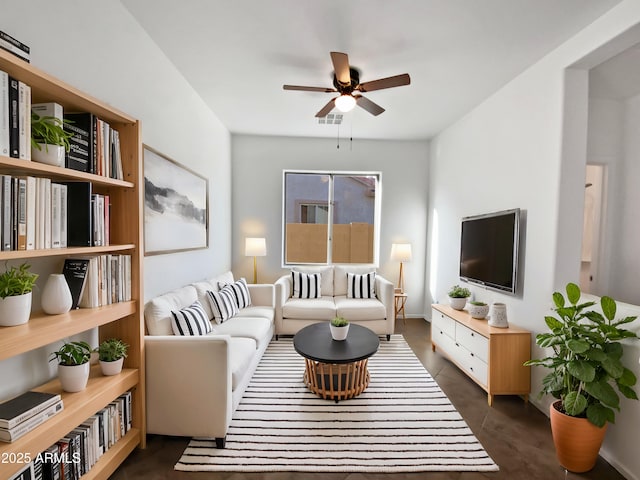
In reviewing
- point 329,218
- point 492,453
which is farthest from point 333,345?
point 329,218

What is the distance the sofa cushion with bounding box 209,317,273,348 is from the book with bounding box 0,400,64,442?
1.58 meters

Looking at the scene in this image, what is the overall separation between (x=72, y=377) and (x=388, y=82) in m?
2.80

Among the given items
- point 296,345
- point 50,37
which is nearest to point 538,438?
point 296,345

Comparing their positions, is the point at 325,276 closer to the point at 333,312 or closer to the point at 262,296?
the point at 333,312

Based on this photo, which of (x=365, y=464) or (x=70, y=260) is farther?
(x=365, y=464)

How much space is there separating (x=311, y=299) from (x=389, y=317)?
1090 millimetres

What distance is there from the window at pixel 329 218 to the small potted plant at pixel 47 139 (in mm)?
3940

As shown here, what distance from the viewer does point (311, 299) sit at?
4.46m

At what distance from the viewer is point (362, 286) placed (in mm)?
4531

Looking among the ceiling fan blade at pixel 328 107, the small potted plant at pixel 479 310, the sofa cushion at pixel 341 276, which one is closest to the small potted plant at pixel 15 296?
A: the ceiling fan blade at pixel 328 107

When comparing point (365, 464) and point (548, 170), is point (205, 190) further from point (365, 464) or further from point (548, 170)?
point (548, 170)

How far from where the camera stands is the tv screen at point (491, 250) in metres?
2.88

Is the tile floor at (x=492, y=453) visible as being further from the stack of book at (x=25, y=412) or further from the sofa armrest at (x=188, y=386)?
the stack of book at (x=25, y=412)

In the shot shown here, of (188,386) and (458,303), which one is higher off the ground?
(458,303)
